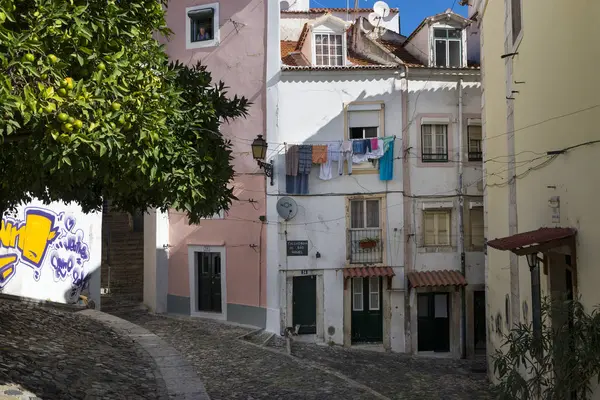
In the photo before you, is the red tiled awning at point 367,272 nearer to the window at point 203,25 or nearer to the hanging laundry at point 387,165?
the hanging laundry at point 387,165

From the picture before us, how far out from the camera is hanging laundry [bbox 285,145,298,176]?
18.7m

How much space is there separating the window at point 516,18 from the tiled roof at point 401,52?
24.5ft

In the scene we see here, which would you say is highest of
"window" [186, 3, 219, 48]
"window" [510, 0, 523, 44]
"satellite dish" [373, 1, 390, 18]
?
"satellite dish" [373, 1, 390, 18]

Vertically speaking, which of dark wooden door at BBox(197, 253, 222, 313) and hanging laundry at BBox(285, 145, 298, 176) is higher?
hanging laundry at BBox(285, 145, 298, 176)

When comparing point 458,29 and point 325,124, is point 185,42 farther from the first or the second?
point 458,29

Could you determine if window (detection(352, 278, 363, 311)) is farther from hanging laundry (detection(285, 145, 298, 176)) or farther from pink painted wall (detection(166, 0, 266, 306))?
hanging laundry (detection(285, 145, 298, 176))

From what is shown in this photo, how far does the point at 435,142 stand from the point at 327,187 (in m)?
3.81

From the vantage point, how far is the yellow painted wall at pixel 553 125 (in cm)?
745

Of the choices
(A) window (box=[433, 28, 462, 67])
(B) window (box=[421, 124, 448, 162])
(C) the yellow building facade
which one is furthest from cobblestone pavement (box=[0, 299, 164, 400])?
(A) window (box=[433, 28, 462, 67])

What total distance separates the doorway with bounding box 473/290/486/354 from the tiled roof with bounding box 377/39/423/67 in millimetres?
7750

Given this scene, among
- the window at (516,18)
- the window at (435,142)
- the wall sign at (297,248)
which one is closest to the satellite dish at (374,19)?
the window at (435,142)

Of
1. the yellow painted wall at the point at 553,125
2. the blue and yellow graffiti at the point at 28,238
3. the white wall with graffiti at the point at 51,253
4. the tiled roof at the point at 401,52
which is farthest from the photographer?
the tiled roof at the point at 401,52

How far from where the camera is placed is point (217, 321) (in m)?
19.8

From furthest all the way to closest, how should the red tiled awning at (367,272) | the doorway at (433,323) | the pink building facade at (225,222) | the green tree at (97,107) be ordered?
the doorway at (433,323), the pink building facade at (225,222), the red tiled awning at (367,272), the green tree at (97,107)
